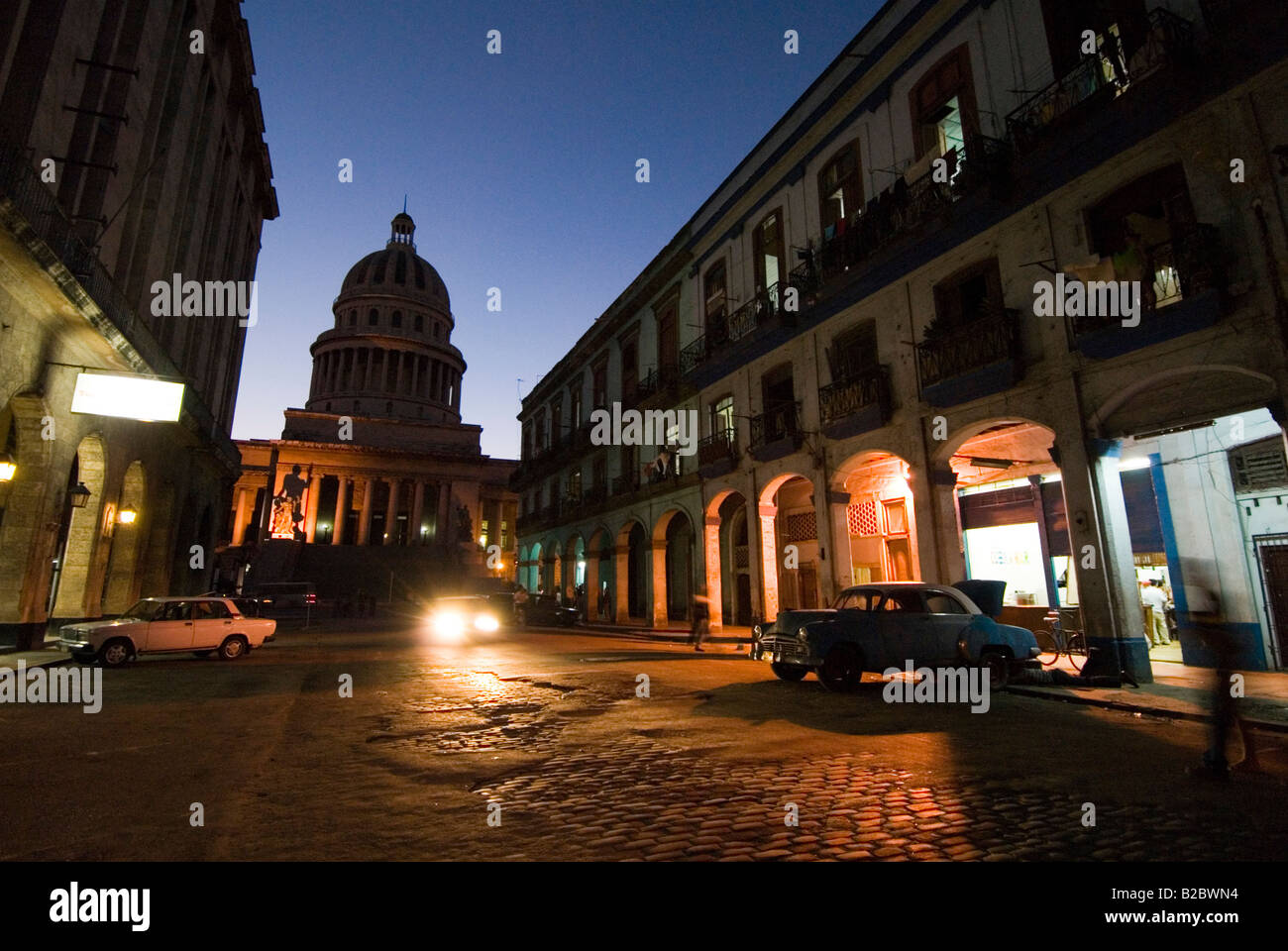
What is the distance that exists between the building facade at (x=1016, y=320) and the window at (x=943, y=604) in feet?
8.37

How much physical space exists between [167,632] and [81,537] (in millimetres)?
5967

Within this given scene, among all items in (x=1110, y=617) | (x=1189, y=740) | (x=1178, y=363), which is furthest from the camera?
(x=1110, y=617)

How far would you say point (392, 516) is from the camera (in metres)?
62.0

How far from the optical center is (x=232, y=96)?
26.6m

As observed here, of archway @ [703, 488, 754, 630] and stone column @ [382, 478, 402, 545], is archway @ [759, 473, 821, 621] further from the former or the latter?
stone column @ [382, 478, 402, 545]

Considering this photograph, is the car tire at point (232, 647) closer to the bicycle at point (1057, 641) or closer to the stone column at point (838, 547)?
the stone column at point (838, 547)

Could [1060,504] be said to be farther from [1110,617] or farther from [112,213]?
[112,213]

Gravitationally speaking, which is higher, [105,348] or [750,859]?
[105,348]

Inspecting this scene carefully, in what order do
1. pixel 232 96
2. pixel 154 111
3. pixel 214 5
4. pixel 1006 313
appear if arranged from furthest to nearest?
pixel 232 96 → pixel 214 5 → pixel 154 111 → pixel 1006 313

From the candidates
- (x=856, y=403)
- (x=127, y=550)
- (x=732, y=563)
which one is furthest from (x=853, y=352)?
(x=127, y=550)

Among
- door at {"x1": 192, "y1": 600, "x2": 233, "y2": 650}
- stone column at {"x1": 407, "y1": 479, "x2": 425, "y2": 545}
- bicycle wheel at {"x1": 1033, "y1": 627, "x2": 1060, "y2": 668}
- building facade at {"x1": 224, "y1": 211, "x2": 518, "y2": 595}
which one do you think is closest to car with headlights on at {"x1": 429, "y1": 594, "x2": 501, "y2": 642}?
door at {"x1": 192, "y1": 600, "x2": 233, "y2": 650}

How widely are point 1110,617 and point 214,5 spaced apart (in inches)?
1301

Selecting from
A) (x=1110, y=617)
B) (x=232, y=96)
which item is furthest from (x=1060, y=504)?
(x=232, y=96)

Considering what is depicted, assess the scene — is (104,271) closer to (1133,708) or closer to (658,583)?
(658,583)
